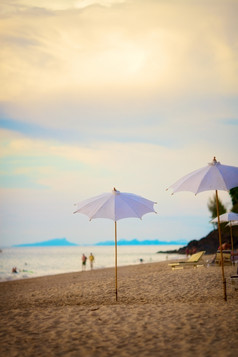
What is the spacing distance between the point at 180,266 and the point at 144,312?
442 inches

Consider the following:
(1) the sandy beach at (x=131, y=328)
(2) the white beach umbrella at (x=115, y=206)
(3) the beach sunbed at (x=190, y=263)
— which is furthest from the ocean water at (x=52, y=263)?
(1) the sandy beach at (x=131, y=328)

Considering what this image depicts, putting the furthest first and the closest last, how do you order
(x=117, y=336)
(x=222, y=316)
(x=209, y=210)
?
(x=209, y=210), (x=222, y=316), (x=117, y=336)

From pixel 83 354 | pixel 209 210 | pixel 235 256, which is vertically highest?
pixel 209 210

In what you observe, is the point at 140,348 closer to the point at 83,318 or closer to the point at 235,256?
the point at 83,318

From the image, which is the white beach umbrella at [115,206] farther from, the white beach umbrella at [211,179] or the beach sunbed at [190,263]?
the beach sunbed at [190,263]

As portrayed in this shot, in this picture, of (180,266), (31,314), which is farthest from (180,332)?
(180,266)

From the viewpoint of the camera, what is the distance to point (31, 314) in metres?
8.04

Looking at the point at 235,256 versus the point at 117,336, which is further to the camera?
the point at 235,256

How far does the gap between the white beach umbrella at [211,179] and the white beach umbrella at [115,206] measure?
1127 mm

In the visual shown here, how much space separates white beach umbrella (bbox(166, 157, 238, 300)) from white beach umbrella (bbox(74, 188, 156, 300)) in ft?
3.70

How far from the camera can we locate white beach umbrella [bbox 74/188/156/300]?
901 cm

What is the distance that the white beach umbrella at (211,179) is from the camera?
8.26 m

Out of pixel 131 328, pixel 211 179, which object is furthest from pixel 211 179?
pixel 131 328

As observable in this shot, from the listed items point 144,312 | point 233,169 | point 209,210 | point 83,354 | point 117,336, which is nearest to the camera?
point 83,354
